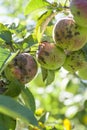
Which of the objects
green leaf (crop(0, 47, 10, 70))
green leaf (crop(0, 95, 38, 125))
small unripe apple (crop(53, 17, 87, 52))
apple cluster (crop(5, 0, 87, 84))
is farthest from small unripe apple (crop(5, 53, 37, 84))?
green leaf (crop(0, 95, 38, 125))

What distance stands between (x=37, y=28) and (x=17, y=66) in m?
0.15

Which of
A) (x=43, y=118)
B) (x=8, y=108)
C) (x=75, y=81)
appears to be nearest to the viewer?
(x=8, y=108)

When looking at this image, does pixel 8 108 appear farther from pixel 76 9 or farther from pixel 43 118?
pixel 43 118

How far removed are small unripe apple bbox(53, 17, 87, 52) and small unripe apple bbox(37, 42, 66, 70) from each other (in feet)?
0.09

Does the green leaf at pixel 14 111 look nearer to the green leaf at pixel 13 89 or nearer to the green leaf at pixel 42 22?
the green leaf at pixel 13 89

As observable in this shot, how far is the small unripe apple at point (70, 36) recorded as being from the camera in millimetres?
1229

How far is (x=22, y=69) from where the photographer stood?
126 centimetres

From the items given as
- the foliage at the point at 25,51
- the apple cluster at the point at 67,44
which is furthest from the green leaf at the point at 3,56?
the apple cluster at the point at 67,44

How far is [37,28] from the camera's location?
1273 mm

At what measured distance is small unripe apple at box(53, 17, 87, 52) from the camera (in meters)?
1.23

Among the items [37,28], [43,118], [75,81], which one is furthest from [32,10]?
[75,81]

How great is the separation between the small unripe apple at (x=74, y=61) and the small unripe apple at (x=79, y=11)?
141 millimetres

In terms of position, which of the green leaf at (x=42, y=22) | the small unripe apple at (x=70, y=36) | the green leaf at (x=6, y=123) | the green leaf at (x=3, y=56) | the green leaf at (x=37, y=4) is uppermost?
the green leaf at (x=3, y=56)

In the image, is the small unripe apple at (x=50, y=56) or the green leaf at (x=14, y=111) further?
the small unripe apple at (x=50, y=56)
